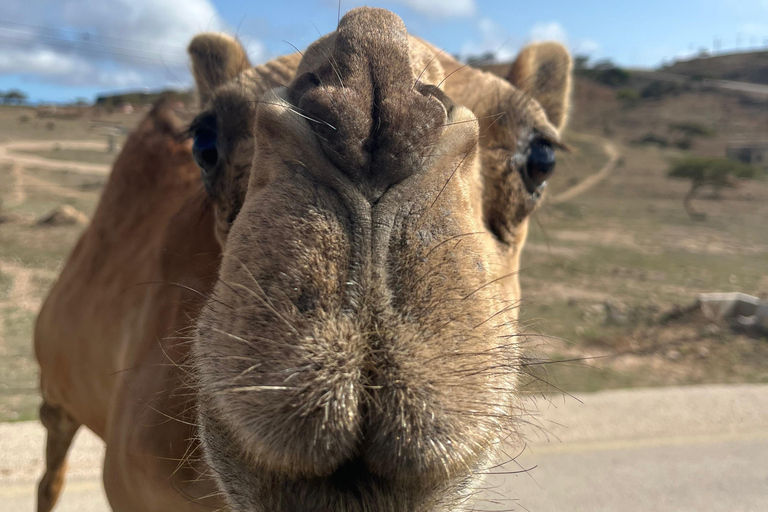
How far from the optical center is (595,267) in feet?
45.2

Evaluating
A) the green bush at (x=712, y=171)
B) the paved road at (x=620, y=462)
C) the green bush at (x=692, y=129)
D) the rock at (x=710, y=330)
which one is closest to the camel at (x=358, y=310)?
the paved road at (x=620, y=462)

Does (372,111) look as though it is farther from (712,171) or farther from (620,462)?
(712,171)

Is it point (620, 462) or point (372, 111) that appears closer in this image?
point (372, 111)

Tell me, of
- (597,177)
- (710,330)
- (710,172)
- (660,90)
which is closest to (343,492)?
(710,330)

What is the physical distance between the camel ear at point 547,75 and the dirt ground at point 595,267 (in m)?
0.29

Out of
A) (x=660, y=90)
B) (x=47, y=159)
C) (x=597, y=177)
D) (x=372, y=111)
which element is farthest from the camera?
(x=660, y=90)

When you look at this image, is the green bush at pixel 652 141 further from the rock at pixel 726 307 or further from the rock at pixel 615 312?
the rock at pixel 726 307

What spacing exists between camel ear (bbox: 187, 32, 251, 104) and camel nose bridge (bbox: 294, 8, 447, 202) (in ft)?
5.54

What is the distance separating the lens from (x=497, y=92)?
2137 millimetres

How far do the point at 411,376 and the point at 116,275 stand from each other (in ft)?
11.1

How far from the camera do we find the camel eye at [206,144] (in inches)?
88.4

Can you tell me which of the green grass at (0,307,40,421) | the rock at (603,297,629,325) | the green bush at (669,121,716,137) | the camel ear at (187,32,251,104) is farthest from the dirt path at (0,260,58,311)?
the green bush at (669,121,716,137)

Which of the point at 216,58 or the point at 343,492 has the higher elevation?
the point at 216,58

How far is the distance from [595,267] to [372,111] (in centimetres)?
1356
